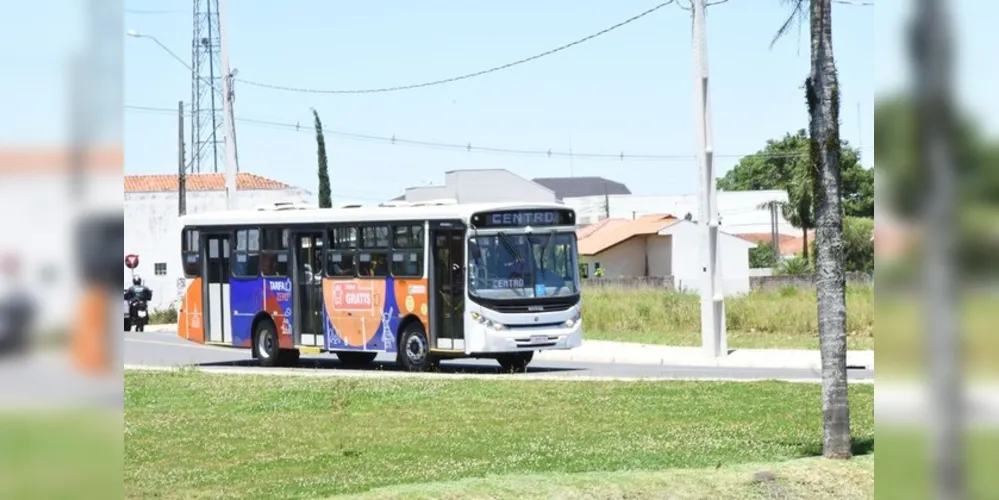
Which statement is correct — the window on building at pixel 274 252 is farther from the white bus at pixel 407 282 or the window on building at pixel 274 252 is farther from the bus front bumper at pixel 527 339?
the bus front bumper at pixel 527 339

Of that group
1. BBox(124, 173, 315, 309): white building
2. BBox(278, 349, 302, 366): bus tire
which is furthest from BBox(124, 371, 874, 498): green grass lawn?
BBox(124, 173, 315, 309): white building

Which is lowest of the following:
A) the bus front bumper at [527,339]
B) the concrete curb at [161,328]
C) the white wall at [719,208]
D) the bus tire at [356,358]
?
the concrete curb at [161,328]

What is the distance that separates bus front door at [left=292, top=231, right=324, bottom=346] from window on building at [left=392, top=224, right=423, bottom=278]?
1.94m

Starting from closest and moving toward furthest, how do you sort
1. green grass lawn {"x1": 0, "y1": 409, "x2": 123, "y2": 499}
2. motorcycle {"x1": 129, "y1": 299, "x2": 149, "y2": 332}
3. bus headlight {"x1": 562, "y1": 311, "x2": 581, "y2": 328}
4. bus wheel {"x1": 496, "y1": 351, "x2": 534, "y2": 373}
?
green grass lawn {"x1": 0, "y1": 409, "x2": 123, "y2": 499}
bus headlight {"x1": 562, "y1": 311, "x2": 581, "y2": 328}
bus wheel {"x1": 496, "y1": 351, "x2": 534, "y2": 373}
motorcycle {"x1": 129, "y1": 299, "x2": 149, "y2": 332}

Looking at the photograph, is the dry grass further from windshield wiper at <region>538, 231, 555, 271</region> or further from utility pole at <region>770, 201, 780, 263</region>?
utility pole at <region>770, 201, 780, 263</region>

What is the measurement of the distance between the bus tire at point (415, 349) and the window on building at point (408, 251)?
0.96 meters

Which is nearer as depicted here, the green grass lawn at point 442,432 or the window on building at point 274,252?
the green grass lawn at point 442,432

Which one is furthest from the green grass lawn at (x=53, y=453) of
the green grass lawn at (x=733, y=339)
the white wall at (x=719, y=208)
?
the white wall at (x=719, y=208)

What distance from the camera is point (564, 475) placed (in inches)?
413

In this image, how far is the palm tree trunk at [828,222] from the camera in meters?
9.60

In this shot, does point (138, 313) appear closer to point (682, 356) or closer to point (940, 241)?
point (682, 356)

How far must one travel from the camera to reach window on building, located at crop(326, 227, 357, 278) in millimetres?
27109

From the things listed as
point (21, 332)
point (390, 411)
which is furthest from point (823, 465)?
point (21, 332)

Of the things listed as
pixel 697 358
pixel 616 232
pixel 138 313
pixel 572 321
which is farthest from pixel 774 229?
pixel 572 321
